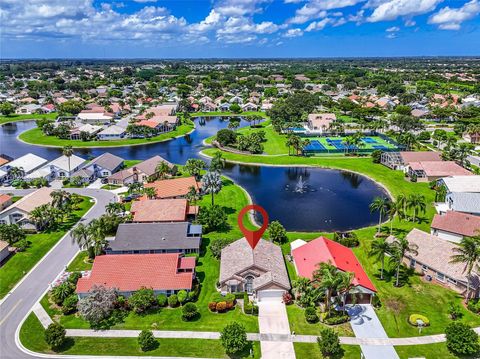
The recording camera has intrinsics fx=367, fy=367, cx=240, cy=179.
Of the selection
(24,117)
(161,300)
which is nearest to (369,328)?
(161,300)

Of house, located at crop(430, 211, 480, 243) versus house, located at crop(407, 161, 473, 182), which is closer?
house, located at crop(430, 211, 480, 243)

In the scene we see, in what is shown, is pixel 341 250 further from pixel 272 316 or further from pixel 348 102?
pixel 348 102

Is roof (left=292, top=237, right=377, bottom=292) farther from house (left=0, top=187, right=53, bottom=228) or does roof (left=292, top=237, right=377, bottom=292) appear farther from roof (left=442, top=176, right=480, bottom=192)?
house (left=0, top=187, right=53, bottom=228)

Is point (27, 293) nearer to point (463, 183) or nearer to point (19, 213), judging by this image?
point (19, 213)

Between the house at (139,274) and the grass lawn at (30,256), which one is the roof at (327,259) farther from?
the grass lawn at (30,256)

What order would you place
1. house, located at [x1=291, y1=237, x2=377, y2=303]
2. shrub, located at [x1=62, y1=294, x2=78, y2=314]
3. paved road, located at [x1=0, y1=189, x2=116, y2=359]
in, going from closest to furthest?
paved road, located at [x1=0, y1=189, x2=116, y2=359] → shrub, located at [x1=62, y1=294, x2=78, y2=314] → house, located at [x1=291, y1=237, x2=377, y2=303]

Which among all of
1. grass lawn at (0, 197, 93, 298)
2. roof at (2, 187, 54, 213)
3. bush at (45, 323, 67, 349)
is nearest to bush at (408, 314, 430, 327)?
bush at (45, 323, 67, 349)

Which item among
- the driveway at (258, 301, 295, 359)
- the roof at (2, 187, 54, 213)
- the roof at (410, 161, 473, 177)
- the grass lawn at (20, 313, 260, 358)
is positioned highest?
the roof at (410, 161, 473, 177)
